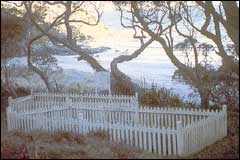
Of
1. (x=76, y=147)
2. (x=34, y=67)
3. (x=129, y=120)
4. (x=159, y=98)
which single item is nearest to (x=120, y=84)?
(x=159, y=98)

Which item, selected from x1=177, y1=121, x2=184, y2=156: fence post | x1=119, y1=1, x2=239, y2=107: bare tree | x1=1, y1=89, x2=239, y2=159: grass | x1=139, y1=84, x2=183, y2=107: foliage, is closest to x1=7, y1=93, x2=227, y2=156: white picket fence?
x1=177, y1=121, x2=184, y2=156: fence post

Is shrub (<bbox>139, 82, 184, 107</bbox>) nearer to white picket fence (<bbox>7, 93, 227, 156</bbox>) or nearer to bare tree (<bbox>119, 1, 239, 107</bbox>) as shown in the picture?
bare tree (<bbox>119, 1, 239, 107</bbox>)

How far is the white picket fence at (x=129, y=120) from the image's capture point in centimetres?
1093

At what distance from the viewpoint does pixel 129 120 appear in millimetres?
14211

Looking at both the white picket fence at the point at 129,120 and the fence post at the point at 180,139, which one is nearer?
the fence post at the point at 180,139

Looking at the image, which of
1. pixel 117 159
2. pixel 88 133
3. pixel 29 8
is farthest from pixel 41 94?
pixel 117 159

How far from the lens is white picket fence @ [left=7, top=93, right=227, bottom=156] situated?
35.9 ft

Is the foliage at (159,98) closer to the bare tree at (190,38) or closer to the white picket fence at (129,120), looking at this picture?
the bare tree at (190,38)

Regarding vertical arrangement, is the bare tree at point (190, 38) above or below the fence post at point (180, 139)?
above

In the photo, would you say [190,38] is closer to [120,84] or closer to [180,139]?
[120,84]

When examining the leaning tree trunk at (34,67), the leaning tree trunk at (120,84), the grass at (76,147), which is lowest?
the grass at (76,147)

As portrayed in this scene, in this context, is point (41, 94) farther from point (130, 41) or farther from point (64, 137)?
point (130, 41)

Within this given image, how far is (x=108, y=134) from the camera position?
11617 millimetres

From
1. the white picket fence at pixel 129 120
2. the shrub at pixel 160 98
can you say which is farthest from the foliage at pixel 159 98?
A: the white picket fence at pixel 129 120
